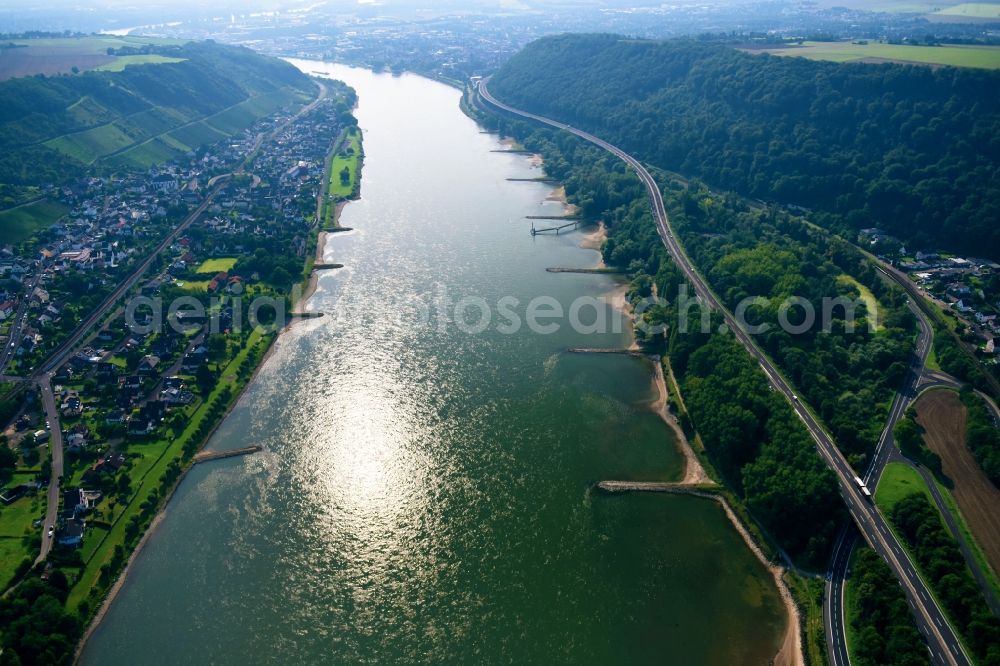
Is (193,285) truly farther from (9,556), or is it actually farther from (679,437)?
(679,437)

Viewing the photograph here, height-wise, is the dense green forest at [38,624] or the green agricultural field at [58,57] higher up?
the green agricultural field at [58,57]

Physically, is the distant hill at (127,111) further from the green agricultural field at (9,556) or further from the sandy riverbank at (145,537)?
the green agricultural field at (9,556)

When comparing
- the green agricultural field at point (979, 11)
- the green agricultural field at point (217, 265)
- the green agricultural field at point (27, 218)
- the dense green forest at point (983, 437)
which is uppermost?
the green agricultural field at point (979, 11)

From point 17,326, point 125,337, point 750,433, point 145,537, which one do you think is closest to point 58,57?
point 17,326

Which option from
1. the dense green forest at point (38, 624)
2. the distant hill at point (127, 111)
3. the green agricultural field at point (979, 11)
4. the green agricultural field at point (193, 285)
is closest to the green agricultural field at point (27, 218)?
the distant hill at point (127, 111)

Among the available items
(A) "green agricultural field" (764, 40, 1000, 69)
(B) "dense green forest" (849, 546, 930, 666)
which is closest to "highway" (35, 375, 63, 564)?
(B) "dense green forest" (849, 546, 930, 666)

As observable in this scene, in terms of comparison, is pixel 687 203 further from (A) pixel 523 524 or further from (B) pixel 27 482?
(B) pixel 27 482

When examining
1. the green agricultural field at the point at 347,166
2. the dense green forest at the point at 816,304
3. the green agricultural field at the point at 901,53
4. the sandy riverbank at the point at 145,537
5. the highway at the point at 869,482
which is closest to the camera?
the highway at the point at 869,482
